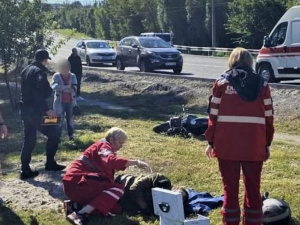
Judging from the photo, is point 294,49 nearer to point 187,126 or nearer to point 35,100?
point 187,126

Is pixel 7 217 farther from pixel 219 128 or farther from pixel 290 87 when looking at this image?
pixel 290 87

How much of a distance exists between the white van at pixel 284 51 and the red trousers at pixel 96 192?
12927 mm

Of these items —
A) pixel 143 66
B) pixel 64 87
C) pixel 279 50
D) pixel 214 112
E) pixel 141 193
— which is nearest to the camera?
pixel 214 112

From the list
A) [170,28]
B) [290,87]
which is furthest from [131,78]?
[170,28]

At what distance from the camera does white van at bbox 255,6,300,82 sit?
727 inches

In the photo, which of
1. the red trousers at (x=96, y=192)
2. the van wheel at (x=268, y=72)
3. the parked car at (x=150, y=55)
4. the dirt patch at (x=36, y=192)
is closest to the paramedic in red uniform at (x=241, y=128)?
the red trousers at (x=96, y=192)

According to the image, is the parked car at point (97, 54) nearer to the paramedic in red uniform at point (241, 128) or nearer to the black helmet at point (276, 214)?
the black helmet at point (276, 214)

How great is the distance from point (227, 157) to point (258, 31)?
39.2 meters

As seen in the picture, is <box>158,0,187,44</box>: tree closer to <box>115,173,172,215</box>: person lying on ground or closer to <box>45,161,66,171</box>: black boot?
<box>45,161,66,171</box>: black boot

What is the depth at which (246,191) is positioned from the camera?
573 cm

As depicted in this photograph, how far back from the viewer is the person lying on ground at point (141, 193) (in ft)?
22.6

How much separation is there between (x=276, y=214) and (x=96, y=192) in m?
1.95

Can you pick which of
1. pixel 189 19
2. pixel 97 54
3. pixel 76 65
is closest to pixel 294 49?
pixel 76 65

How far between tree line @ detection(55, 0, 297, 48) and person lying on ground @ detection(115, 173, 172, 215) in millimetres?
12913
